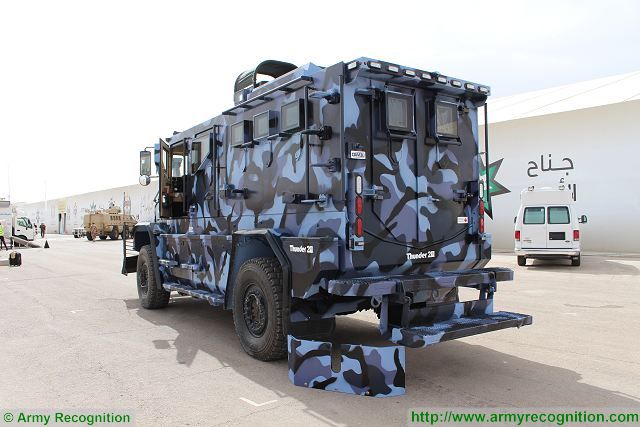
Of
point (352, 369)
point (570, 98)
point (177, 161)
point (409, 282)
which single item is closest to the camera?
point (352, 369)

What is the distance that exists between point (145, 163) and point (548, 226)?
12083 mm

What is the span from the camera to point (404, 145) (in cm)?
540

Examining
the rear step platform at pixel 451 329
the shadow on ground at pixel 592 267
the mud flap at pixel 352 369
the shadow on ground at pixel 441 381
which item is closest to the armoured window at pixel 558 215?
the shadow on ground at pixel 592 267

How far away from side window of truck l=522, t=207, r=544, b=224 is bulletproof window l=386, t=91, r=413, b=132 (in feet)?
39.0

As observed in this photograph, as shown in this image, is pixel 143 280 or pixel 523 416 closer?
pixel 523 416

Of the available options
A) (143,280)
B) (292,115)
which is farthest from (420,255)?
(143,280)

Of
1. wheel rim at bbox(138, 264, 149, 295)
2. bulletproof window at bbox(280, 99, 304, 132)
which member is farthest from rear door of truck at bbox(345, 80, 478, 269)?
wheel rim at bbox(138, 264, 149, 295)

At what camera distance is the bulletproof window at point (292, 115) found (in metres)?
5.42

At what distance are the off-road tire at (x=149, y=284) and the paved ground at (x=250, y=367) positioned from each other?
19 cm

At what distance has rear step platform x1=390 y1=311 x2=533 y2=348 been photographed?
174 inches

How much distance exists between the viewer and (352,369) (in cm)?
450

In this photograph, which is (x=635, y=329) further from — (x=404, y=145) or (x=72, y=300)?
(x=72, y=300)

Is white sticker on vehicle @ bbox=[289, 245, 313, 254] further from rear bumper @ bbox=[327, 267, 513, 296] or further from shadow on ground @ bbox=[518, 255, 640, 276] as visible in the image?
shadow on ground @ bbox=[518, 255, 640, 276]

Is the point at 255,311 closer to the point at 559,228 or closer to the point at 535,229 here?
the point at 535,229
